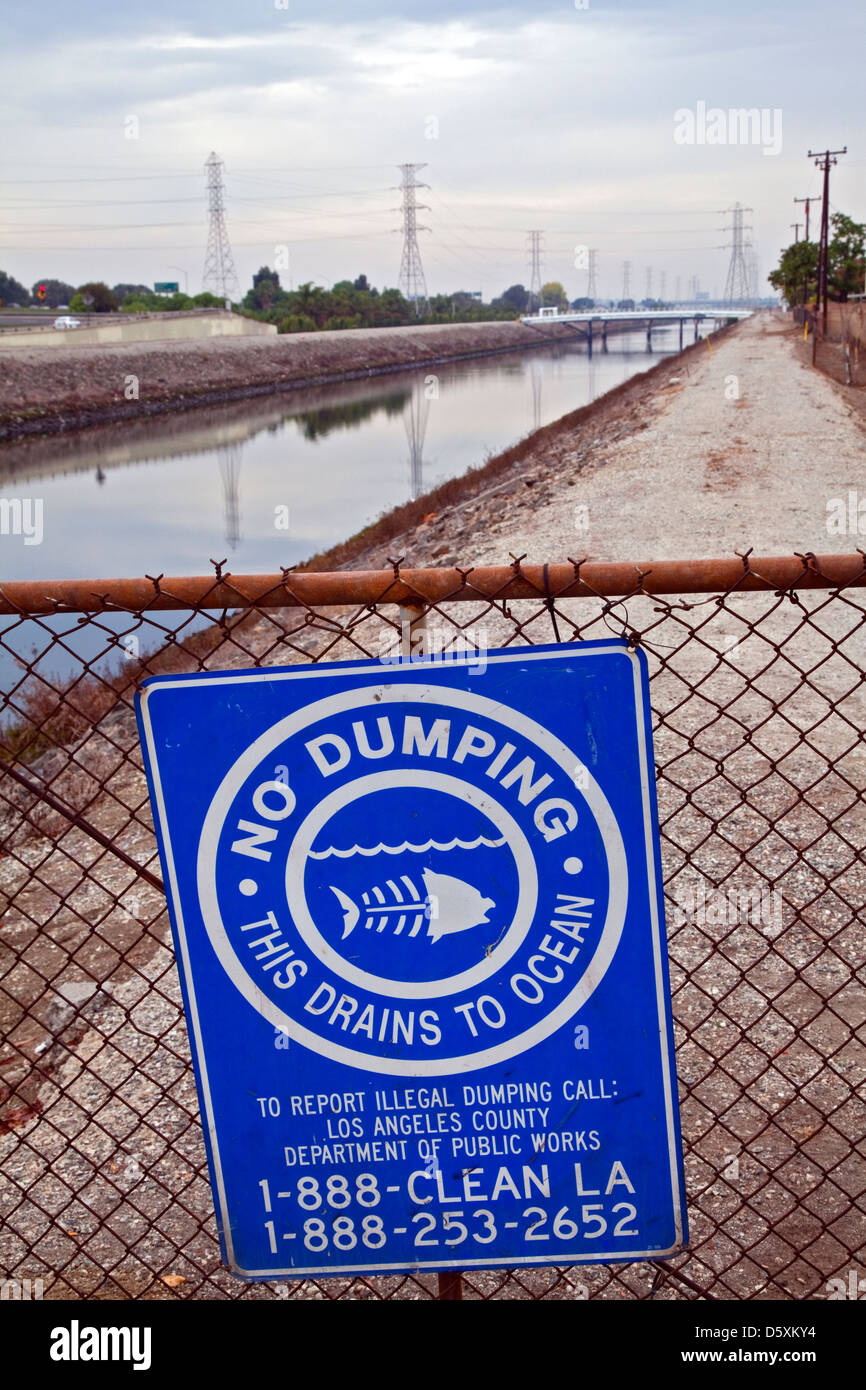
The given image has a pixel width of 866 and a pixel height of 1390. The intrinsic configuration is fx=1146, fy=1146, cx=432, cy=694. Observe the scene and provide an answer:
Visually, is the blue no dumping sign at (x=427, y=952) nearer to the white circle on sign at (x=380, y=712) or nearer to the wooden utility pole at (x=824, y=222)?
the white circle on sign at (x=380, y=712)

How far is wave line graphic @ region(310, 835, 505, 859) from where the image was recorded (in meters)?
1.98

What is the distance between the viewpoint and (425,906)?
1996 millimetres

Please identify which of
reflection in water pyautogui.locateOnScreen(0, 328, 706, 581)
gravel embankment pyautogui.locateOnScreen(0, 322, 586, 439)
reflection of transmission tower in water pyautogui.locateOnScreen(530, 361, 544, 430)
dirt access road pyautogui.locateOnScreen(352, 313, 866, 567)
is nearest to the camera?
dirt access road pyautogui.locateOnScreen(352, 313, 866, 567)

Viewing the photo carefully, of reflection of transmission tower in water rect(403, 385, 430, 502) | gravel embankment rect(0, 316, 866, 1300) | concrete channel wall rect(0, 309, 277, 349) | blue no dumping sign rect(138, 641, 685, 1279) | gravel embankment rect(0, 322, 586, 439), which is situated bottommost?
gravel embankment rect(0, 316, 866, 1300)

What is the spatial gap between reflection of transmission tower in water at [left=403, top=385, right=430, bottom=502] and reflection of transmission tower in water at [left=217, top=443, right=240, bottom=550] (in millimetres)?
4541

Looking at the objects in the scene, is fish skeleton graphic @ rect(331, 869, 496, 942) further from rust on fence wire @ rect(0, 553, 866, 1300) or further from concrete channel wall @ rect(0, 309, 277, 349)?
concrete channel wall @ rect(0, 309, 277, 349)

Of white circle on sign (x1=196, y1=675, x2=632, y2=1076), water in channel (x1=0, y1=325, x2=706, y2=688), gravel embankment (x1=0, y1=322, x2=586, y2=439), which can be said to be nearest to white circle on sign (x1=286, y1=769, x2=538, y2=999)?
white circle on sign (x1=196, y1=675, x2=632, y2=1076)

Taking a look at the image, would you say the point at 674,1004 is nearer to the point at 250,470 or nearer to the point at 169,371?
the point at 250,470

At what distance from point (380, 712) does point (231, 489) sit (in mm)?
30911

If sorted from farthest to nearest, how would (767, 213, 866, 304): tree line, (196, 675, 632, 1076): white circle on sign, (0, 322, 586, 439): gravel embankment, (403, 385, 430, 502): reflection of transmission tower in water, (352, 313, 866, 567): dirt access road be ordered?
(767, 213, 866, 304): tree line → (0, 322, 586, 439): gravel embankment → (403, 385, 430, 502): reflection of transmission tower in water → (352, 313, 866, 567): dirt access road → (196, 675, 632, 1076): white circle on sign

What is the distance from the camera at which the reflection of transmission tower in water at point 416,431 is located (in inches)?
1268

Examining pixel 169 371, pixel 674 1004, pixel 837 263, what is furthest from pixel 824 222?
pixel 674 1004
